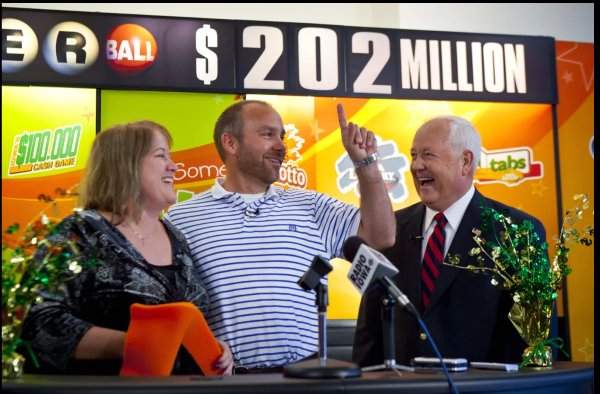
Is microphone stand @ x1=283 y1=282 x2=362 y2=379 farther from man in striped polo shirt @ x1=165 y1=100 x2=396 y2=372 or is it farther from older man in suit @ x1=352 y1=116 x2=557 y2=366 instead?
older man in suit @ x1=352 y1=116 x2=557 y2=366

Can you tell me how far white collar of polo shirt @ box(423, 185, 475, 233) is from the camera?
2863mm

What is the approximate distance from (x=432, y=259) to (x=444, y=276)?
5.3 inches

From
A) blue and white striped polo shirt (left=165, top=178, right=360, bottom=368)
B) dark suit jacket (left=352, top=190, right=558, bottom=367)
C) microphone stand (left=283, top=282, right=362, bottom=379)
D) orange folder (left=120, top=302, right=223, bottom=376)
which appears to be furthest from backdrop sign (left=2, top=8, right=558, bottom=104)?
microphone stand (left=283, top=282, right=362, bottom=379)

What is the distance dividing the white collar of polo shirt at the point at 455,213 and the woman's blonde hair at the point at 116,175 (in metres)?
1.21

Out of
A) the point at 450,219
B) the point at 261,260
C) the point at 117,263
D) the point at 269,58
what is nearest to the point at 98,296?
the point at 117,263

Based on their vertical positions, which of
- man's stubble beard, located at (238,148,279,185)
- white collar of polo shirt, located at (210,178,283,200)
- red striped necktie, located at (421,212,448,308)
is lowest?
red striped necktie, located at (421,212,448,308)

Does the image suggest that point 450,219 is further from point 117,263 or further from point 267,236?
point 117,263

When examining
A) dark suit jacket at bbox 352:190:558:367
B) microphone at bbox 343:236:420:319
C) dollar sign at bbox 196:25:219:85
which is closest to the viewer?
microphone at bbox 343:236:420:319

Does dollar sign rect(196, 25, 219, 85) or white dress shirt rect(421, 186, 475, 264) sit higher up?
dollar sign rect(196, 25, 219, 85)

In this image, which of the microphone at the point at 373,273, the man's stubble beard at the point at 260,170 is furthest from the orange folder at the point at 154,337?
the man's stubble beard at the point at 260,170

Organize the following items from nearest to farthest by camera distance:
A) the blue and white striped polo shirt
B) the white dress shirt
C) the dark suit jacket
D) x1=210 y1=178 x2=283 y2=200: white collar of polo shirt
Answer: the blue and white striped polo shirt, the dark suit jacket, x1=210 y1=178 x2=283 y2=200: white collar of polo shirt, the white dress shirt

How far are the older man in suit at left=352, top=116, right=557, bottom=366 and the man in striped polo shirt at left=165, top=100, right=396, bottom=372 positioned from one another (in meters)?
0.27

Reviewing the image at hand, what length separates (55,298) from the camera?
6.41 ft

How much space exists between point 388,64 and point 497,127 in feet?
2.87
